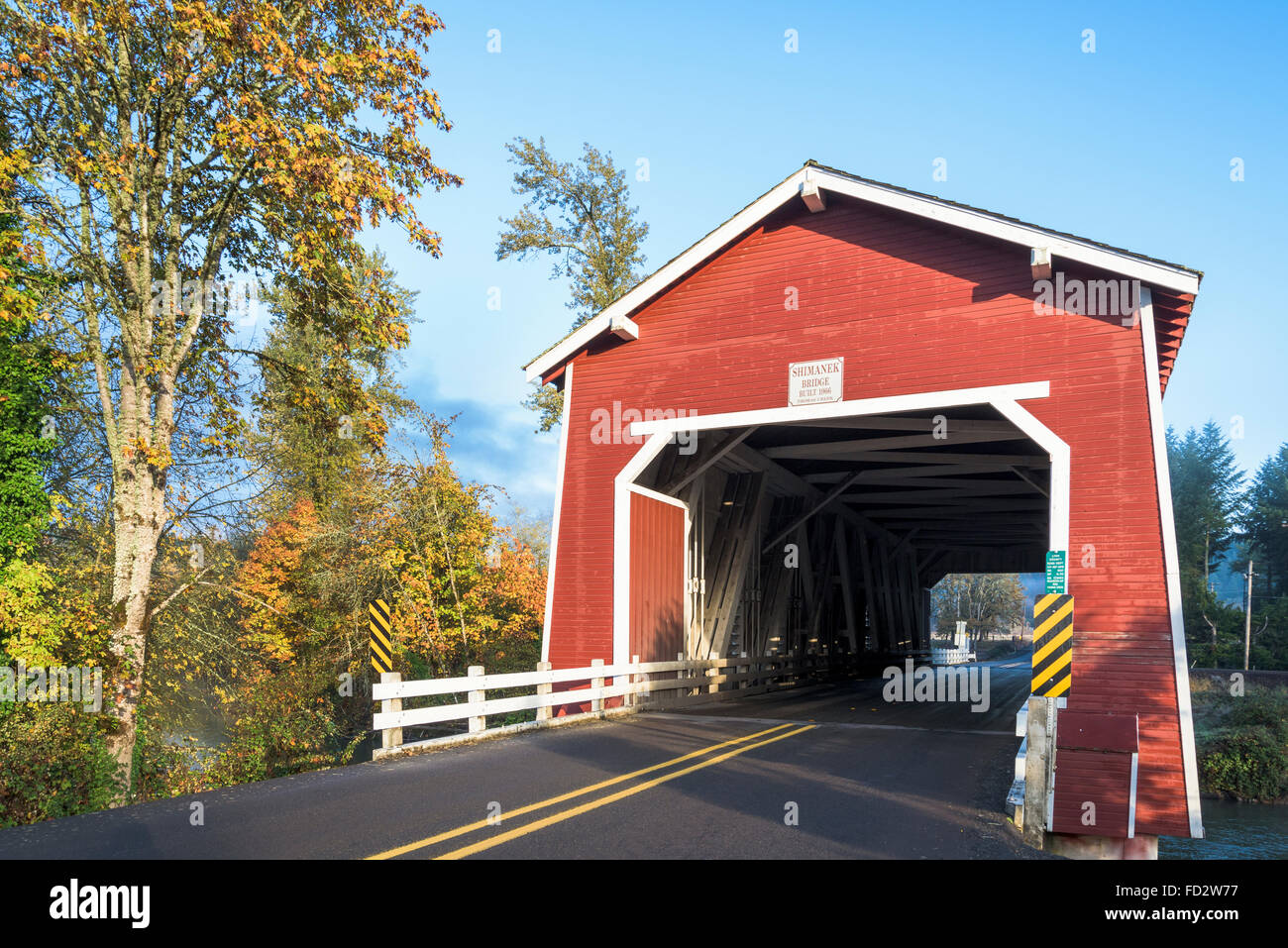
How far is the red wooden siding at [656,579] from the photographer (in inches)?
643

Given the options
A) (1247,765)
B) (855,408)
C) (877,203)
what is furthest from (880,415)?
(1247,765)

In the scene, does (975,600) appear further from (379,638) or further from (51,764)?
(51,764)

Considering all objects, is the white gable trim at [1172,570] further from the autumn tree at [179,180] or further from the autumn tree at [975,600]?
the autumn tree at [975,600]

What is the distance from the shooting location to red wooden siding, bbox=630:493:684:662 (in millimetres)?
16344

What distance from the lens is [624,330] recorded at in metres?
16.2

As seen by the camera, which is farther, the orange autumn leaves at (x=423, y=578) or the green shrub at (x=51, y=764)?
Result: the orange autumn leaves at (x=423, y=578)

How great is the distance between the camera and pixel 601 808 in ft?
23.6

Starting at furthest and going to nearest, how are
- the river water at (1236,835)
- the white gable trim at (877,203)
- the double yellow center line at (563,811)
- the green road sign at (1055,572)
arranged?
the river water at (1236,835)
the white gable trim at (877,203)
the green road sign at (1055,572)
the double yellow center line at (563,811)

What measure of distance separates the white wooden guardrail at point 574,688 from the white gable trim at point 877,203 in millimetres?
6004

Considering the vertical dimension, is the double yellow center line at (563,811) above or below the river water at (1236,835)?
above

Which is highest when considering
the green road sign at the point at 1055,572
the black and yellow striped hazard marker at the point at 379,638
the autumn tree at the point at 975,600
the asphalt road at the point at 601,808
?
the green road sign at the point at 1055,572

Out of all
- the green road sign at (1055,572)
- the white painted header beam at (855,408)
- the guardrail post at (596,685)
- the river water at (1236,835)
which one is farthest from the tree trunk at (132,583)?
the river water at (1236,835)

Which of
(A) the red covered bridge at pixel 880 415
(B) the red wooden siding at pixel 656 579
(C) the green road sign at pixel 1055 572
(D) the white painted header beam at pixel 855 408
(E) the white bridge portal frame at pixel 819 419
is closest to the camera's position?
(C) the green road sign at pixel 1055 572
